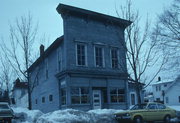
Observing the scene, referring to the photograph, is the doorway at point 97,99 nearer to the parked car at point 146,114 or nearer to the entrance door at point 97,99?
the entrance door at point 97,99

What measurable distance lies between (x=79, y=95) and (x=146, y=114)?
6877 millimetres

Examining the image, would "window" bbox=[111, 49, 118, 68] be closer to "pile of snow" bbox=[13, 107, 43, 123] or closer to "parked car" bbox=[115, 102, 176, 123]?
"parked car" bbox=[115, 102, 176, 123]

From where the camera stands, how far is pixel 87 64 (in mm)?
22141

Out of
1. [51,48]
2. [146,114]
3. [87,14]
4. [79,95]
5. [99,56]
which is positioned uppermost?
[87,14]

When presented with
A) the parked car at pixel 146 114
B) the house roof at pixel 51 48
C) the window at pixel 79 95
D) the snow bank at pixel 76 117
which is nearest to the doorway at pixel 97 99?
the window at pixel 79 95

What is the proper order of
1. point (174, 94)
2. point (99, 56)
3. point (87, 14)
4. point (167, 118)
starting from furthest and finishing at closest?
point (174, 94)
point (99, 56)
point (87, 14)
point (167, 118)

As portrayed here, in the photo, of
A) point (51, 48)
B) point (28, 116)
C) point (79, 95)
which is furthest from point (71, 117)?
point (51, 48)

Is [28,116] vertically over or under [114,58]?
under

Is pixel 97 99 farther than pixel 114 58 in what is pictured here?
No

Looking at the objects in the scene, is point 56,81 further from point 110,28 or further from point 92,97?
point 110,28

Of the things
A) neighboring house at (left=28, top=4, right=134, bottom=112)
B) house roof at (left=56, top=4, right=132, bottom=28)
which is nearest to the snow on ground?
neighboring house at (left=28, top=4, right=134, bottom=112)

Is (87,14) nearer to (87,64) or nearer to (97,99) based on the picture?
(87,64)

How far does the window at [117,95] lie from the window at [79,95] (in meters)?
2.94

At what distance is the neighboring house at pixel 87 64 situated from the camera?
830 inches
